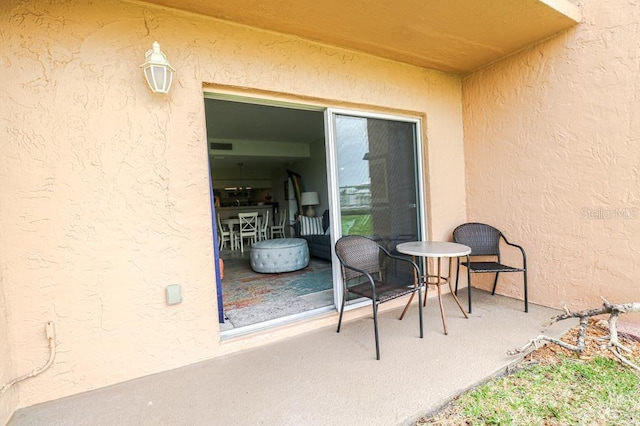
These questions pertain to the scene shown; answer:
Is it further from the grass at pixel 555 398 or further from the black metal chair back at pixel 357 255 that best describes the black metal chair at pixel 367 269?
the grass at pixel 555 398

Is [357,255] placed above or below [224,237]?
above

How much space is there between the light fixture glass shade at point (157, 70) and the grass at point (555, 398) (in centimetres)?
252

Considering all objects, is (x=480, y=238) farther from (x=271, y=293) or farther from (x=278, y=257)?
(x=278, y=257)

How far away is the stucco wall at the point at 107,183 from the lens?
170 cm

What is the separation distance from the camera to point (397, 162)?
3.16 m

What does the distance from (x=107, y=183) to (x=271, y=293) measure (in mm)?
2166

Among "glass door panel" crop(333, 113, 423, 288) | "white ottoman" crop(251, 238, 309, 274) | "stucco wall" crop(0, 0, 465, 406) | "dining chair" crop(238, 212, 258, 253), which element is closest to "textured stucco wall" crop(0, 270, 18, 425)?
"stucco wall" crop(0, 0, 465, 406)

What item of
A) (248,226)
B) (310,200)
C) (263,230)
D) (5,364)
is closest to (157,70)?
(5,364)

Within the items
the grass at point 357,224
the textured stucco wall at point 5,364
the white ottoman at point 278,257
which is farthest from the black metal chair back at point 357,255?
the textured stucco wall at point 5,364

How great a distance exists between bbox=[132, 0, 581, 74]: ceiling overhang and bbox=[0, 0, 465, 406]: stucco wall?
20cm

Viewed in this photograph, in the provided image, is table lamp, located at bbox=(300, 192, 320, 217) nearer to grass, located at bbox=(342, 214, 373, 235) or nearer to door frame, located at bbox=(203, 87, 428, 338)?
door frame, located at bbox=(203, 87, 428, 338)

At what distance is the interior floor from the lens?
9.23 feet

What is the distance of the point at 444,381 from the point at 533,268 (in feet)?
6.28

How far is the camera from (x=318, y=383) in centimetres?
183
